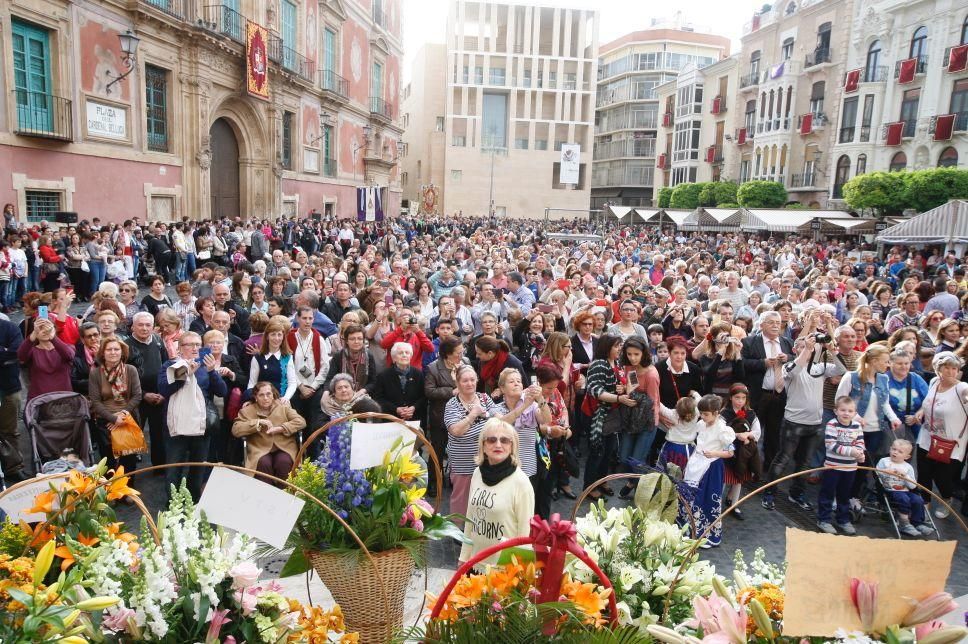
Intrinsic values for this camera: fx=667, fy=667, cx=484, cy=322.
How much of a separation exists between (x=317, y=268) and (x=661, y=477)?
30.8 feet

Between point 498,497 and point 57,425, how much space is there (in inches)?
158

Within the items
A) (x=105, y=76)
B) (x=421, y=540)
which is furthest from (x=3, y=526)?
(x=105, y=76)

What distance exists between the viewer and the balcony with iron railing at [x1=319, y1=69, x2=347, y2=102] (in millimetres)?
29594

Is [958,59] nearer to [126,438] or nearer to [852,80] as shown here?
[852,80]

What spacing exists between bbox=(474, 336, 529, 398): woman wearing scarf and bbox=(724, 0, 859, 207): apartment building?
127 ft

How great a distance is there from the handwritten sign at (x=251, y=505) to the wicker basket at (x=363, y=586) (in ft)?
1.83

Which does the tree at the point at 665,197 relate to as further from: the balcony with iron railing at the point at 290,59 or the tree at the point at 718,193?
the balcony with iron railing at the point at 290,59

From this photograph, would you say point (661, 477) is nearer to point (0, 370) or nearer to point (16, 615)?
point (16, 615)

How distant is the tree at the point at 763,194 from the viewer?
129 ft

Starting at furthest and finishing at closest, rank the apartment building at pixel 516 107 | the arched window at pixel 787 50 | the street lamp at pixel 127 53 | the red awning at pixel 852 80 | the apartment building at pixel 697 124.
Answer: the apartment building at pixel 516 107, the apartment building at pixel 697 124, the arched window at pixel 787 50, the red awning at pixel 852 80, the street lamp at pixel 127 53

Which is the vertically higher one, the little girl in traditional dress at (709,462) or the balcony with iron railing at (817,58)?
the balcony with iron railing at (817,58)

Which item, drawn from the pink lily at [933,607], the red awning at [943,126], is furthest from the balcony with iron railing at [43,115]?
the red awning at [943,126]

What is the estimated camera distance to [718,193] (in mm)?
45031

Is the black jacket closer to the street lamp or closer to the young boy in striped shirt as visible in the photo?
the young boy in striped shirt
